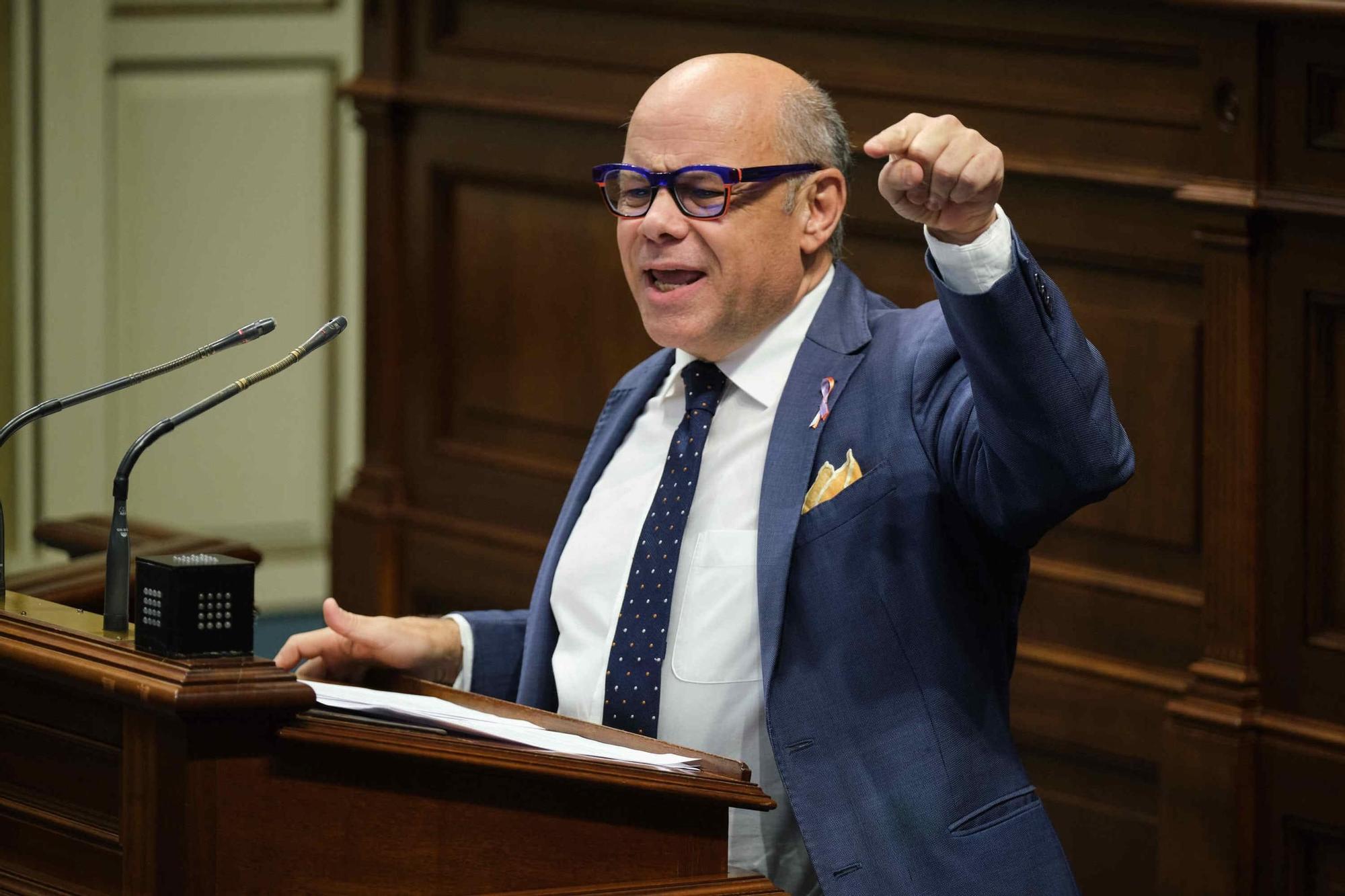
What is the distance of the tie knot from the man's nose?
18cm

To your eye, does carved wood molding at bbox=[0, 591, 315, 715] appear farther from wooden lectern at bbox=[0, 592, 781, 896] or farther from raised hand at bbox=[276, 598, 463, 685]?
raised hand at bbox=[276, 598, 463, 685]

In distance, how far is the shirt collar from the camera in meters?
2.18

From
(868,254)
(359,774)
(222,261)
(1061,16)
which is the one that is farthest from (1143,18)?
(222,261)

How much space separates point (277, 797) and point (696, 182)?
35.3 inches

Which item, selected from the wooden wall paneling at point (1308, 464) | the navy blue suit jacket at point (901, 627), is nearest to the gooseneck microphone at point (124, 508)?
the navy blue suit jacket at point (901, 627)

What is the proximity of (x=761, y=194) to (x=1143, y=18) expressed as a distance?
36.7 inches

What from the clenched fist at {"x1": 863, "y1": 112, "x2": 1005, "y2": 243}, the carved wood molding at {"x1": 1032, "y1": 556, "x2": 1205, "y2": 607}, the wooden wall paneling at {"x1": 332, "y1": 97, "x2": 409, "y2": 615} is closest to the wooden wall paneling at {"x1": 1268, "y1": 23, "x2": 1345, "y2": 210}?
the carved wood molding at {"x1": 1032, "y1": 556, "x2": 1205, "y2": 607}

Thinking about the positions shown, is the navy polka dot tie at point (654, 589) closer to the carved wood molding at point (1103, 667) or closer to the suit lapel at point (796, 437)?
the suit lapel at point (796, 437)

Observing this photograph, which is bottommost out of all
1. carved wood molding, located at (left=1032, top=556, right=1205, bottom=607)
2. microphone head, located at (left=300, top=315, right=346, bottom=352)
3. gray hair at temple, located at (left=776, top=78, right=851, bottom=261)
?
carved wood molding, located at (left=1032, top=556, right=1205, bottom=607)

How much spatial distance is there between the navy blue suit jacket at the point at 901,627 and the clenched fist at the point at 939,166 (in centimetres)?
23

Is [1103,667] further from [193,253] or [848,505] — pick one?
[193,253]

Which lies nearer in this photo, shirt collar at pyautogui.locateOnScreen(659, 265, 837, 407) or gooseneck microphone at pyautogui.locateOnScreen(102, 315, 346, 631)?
gooseneck microphone at pyautogui.locateOnScreen(102, 315, 346, 631)

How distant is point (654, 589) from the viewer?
2100 mm

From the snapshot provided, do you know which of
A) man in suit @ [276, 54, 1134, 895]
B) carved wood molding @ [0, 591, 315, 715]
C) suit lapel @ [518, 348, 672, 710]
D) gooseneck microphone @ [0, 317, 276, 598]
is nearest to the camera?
carved wood molding @ [0, 591, 315, 715]
